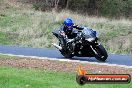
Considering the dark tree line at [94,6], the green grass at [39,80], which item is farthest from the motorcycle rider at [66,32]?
the dark tree line at [94,6]

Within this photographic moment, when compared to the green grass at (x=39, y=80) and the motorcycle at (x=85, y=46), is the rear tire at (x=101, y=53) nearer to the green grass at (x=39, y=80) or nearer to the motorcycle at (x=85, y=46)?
the motorcycle at (x=85, y=46)

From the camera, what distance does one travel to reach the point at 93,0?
4941 cm

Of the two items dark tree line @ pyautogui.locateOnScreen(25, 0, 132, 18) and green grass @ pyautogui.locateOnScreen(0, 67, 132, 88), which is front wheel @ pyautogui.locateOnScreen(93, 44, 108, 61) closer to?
green grass @ pyautogui.locateOnScreen(0, 67, 132, 88)

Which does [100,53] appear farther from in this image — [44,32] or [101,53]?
[44,32]

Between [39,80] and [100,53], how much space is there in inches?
250

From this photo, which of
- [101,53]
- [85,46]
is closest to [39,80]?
[101,53]

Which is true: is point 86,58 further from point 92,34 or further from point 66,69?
point 66,69

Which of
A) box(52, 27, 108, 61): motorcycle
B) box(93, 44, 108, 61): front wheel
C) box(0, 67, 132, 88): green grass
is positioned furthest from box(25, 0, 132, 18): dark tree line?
box(0, 67, 132, 88): green grass

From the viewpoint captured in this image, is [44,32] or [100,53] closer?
[100,53]

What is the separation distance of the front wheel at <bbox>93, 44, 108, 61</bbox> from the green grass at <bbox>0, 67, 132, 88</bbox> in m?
4.51

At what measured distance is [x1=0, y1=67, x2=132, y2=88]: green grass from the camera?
804 centimetres

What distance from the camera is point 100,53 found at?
14.9 metres

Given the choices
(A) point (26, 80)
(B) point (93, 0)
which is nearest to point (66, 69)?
(A) point (26, 80)

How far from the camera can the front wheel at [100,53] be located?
14.8 meters
